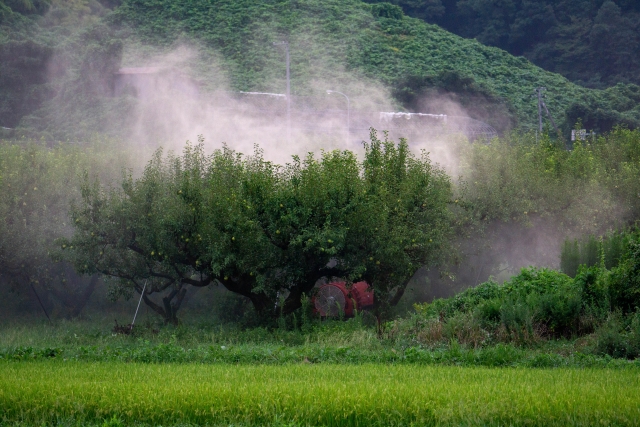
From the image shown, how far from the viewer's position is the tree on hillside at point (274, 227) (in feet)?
71.7

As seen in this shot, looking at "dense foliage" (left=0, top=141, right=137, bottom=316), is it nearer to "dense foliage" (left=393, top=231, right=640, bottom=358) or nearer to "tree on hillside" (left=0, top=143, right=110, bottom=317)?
"tree on hillside" (left=0, top=143, right=110, bottom=317)

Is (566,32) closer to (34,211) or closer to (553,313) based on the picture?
(34,211)

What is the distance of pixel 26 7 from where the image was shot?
233ft

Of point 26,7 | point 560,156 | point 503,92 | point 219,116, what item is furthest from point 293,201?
point 26,7

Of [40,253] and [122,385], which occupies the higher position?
[122,385]

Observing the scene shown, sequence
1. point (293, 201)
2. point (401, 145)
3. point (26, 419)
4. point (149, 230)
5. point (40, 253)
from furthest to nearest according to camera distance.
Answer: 1. point (40, 253)
2. point (401, 145)
3. point (149, 230)
4. point (293, 201)
5. point (26, 419)

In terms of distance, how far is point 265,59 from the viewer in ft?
243

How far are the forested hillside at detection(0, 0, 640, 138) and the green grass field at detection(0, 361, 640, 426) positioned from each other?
1607 inches

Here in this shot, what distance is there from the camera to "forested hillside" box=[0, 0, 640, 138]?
2282 inches

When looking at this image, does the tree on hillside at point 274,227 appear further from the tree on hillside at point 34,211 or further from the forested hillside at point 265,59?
the forested hillside at point 265,59

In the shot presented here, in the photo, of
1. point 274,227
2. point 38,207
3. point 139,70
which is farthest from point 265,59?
point 274,227

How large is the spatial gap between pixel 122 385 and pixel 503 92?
64034 millimetres

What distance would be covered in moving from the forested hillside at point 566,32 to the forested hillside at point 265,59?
10.3 feet

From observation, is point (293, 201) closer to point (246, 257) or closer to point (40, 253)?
point (246, 257)
